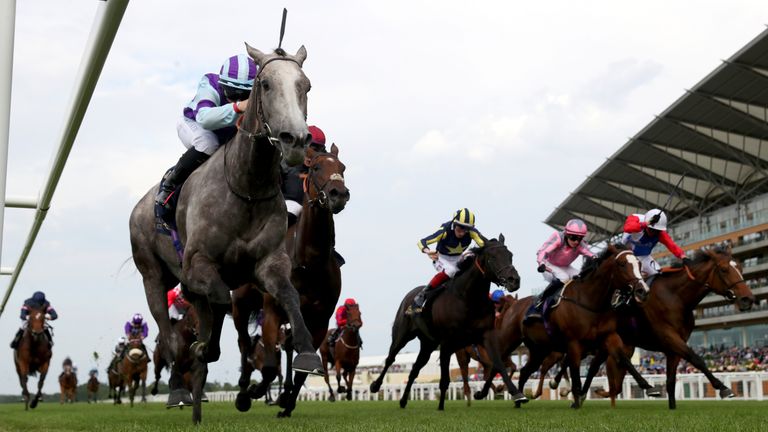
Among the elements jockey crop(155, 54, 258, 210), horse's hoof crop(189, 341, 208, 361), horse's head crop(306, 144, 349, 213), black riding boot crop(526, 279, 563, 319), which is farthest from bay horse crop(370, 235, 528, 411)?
horse's hoof crop(189, 341, 208, 361)

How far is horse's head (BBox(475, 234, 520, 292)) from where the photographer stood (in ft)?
38.5

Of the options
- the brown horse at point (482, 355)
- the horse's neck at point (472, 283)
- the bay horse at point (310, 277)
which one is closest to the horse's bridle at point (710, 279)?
the horse's neck at point (472, 283)

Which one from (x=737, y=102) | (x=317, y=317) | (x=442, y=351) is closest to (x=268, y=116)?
(x=317, y=317)

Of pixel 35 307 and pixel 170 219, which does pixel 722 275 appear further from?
pixel 35 307

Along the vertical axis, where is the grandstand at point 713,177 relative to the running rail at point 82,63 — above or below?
above

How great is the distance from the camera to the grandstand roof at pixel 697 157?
148 ft

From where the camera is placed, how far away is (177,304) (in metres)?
15.2

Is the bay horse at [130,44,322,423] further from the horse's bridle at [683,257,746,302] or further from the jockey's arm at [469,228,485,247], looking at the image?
the horse's bridle at [683,257,746,302]

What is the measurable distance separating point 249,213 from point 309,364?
51.3 inches

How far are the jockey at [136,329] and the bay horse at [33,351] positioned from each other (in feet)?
8.92

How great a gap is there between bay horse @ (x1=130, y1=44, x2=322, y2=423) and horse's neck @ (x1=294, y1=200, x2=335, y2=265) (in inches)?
72.4

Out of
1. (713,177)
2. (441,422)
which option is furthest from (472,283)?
(713,177)

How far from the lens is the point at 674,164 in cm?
5916

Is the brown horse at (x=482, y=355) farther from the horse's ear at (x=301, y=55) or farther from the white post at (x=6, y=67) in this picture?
the white post at (x=6, y=67)
